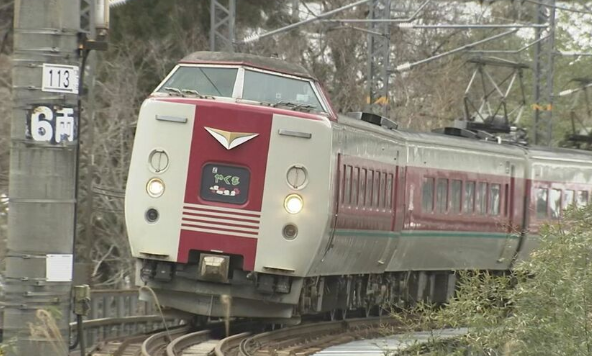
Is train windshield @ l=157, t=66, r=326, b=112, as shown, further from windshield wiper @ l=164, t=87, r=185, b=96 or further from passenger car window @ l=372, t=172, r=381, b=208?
passenger car window @ l=372, t=172, r=381, b=208

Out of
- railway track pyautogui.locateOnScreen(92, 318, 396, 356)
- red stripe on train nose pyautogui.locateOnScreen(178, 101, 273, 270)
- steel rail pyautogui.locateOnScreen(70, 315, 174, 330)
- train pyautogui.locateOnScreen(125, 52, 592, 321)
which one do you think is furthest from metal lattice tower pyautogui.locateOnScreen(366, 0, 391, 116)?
red stripe on train nose pyautogui.locateOnScreen(178, 101, 273, 270)

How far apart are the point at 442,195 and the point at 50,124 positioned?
46.6ft

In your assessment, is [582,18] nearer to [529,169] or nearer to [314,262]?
[529,169]

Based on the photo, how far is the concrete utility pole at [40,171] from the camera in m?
8.08

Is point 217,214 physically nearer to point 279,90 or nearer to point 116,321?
point 279,90

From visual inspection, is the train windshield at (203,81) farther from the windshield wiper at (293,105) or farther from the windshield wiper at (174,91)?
the windshield wiper at (293,105)

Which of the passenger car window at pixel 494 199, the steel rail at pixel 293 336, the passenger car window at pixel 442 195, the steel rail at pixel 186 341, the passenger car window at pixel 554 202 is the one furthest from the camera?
the passenger car window at pixel 554 202

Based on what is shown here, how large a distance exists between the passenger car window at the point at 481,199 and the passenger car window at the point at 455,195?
0.63m

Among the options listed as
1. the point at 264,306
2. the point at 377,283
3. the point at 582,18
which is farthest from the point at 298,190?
the point at 582,18

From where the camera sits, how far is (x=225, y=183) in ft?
51.8

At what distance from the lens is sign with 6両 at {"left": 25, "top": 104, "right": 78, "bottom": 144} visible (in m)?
8.12

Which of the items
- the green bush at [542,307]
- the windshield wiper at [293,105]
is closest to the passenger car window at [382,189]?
the windshield wiper at [293,105]

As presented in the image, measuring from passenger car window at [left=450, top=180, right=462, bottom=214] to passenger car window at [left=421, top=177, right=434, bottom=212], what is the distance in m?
0.76

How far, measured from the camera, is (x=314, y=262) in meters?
16.3
